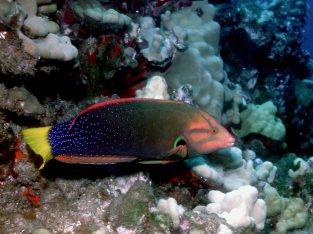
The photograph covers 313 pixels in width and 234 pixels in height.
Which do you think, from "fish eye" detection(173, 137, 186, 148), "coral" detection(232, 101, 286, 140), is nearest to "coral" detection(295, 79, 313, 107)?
"coral" detection(232, 101, 286, 140)

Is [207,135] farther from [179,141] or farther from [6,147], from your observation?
[6,147]

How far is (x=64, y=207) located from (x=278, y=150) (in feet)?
16.3

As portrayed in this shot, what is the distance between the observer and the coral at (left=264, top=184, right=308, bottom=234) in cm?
420

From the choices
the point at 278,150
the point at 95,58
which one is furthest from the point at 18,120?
the point at 278,150

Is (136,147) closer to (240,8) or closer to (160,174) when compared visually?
(160,174)

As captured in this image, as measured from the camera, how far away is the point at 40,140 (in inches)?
100

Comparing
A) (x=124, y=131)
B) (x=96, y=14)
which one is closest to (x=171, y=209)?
(x=124, y=131)

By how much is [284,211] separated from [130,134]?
2732 millimetres

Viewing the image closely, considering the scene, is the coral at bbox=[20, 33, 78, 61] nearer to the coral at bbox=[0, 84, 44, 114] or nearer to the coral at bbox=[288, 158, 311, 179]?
the coral at bbox=[0, 84, 44, 114]

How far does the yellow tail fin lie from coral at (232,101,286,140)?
416 cm

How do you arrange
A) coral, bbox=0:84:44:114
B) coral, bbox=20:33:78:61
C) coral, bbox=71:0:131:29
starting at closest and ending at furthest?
1. coral, bbox=20:33:78:61
2. coral, bbox=0:84:44:114
3. coral, bbox=71:0:131:29

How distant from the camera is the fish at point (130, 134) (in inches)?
99.3

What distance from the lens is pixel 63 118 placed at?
338 centimetres

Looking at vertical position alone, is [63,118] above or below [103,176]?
above
